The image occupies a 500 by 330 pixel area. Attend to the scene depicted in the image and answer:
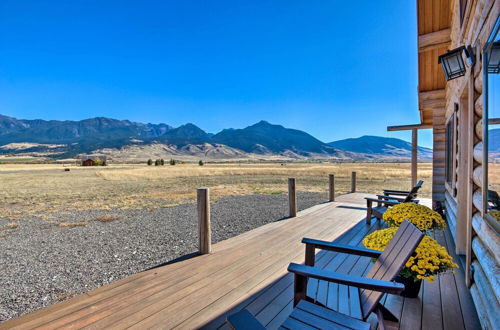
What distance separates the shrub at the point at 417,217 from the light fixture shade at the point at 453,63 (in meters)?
1.72

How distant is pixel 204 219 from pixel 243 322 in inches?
90.8

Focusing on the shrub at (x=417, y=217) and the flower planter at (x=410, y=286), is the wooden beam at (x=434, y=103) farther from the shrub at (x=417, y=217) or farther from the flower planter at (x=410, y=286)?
the flower planter at (x=410, y=286)

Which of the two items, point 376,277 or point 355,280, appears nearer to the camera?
point 355,280

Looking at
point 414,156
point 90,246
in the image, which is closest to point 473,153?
point 90,246

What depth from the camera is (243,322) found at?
4.22 feet

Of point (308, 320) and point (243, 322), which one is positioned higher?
point (243, 322)

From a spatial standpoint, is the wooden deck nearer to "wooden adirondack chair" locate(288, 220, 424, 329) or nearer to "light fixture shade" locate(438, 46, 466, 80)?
"wooden adirondack chair" locate(288, 220, 424, 329)

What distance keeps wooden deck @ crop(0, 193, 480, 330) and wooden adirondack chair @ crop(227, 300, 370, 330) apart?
23 centimetres

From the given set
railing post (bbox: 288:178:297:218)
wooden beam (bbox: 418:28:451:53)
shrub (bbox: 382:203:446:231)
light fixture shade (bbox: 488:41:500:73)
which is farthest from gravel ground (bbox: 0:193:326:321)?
wooden beam (bbox: 418:28:451:53)

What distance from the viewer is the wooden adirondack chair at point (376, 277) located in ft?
4.65

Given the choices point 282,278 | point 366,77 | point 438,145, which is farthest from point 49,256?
point 366,77

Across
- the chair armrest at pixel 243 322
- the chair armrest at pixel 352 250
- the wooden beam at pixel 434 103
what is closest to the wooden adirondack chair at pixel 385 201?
the wooden beam at pixel 434 103

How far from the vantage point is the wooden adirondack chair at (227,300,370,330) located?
1.28 metres

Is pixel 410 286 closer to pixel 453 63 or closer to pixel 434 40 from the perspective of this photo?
pixel 453 63
